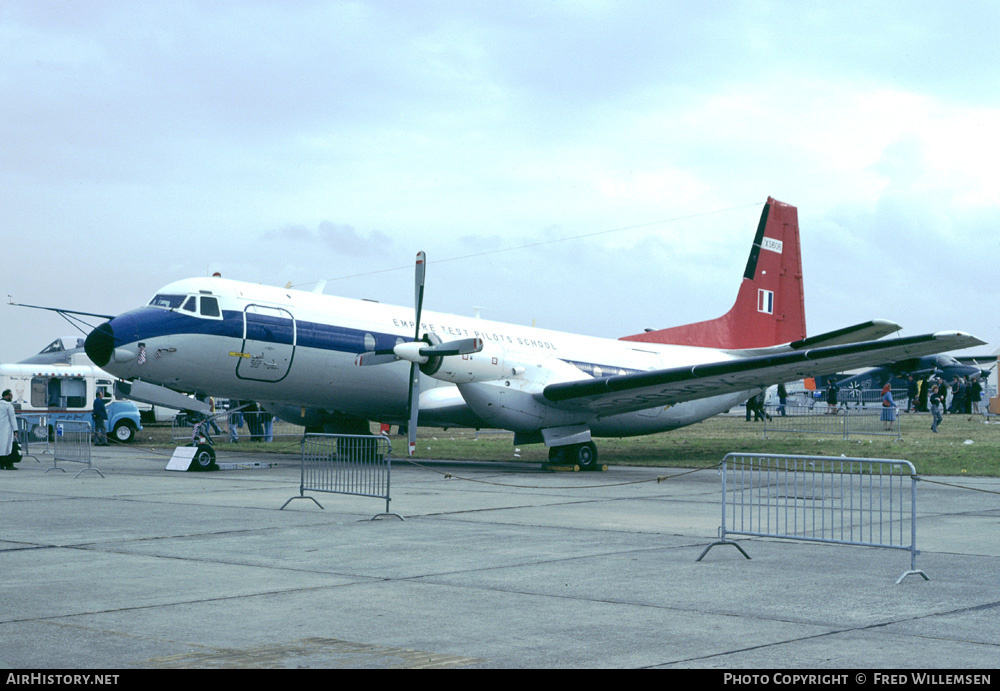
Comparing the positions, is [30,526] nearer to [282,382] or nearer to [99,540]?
[99,540]

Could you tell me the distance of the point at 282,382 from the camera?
19.5 metres

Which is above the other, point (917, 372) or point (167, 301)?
point (917, 372)

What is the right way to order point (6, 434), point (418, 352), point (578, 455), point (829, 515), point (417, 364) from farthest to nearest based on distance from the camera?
point (578, 455) → point (6, 434) → point (417, 364) → point (418, 352) → point (829, 515)

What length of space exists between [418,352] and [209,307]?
404 cm

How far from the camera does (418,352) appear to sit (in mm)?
18578

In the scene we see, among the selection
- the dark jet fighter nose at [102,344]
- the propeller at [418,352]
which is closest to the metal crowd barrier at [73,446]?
the dark jet fighter nose at [102,344]

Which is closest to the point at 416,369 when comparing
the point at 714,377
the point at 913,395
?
the point at 714,377

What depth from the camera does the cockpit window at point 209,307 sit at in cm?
1850

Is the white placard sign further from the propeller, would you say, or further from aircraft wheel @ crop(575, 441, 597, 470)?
aircraft wheel @ crop(575, 441, 597, 470)

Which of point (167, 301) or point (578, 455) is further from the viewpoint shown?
point (578, 455)

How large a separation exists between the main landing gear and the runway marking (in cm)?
1552

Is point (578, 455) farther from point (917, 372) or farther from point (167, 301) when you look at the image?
point (917, 372)
